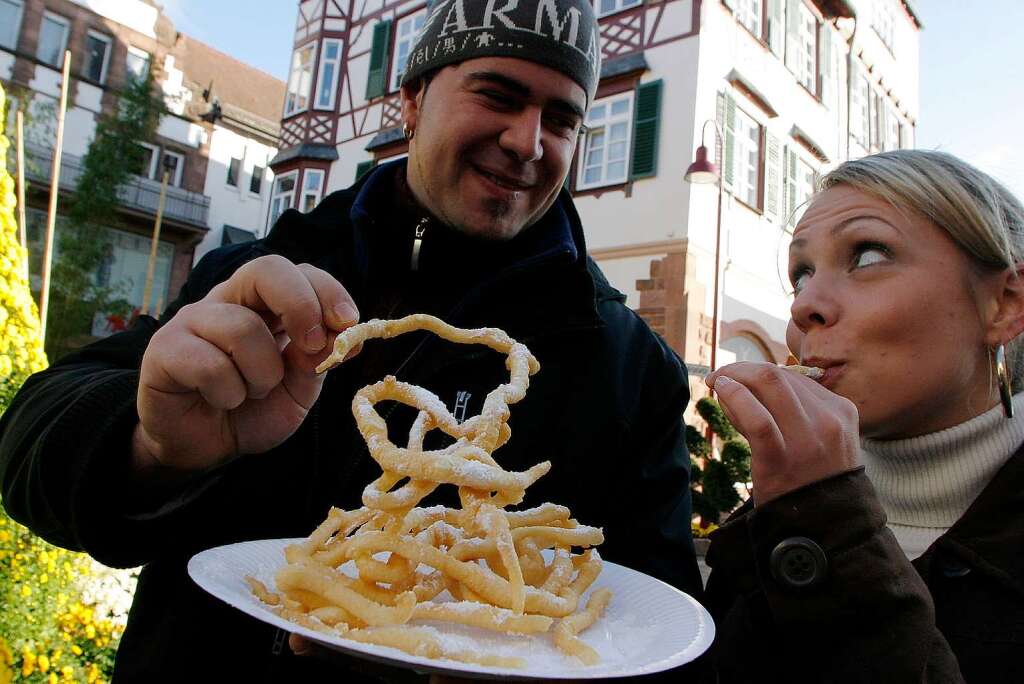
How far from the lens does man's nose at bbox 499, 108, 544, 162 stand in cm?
188

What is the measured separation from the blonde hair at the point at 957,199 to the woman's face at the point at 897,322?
26 millimetres

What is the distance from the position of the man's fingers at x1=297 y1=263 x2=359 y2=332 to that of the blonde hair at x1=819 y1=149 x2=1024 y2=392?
1.24 meters

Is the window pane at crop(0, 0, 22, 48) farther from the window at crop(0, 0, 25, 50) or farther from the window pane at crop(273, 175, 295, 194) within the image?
the window pane at crop(273, 175, 295, 194)

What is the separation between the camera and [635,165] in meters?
10.9

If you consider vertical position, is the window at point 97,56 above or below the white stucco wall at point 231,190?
above

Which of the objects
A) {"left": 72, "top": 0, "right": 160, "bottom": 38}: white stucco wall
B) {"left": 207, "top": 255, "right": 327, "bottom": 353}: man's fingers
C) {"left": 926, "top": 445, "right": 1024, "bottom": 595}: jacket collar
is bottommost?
{"left": 926, "top": 445, "right": 1024, "bottom": 595}: jacket collar

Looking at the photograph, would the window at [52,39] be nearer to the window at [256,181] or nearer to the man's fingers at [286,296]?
the window at [256,181]

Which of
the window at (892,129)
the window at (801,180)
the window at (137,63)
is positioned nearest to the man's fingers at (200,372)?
the window at (801,180)

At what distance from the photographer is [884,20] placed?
16875 millimetres

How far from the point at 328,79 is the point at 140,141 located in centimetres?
933

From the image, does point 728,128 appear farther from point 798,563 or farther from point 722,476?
point 798,563

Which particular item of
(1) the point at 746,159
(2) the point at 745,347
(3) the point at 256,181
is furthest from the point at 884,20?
(3) the point at 256,181

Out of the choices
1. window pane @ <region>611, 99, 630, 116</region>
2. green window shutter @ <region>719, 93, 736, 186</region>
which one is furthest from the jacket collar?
window pane @ <region>611, 99, 630, 116</region>

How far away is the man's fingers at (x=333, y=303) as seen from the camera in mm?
1202
